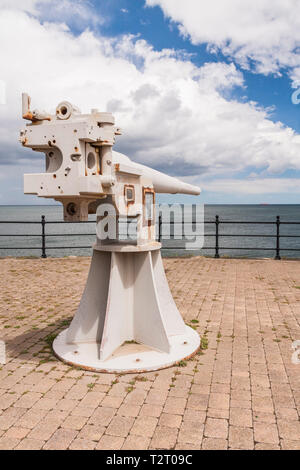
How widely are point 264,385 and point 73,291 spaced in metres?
4.50

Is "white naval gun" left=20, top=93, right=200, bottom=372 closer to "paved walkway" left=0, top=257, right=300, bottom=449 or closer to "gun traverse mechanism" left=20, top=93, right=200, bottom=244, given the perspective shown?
"gun traverse mechanism" left=20, top=93, right=200, bottom=244

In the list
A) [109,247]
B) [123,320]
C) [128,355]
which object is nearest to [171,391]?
[128,355]

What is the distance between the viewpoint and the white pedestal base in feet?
13.3

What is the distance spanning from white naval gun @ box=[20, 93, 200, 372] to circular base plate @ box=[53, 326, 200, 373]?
0.01 metres

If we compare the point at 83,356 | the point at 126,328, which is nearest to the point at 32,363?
the point at 83,356

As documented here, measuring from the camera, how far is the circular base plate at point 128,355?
3.84 m

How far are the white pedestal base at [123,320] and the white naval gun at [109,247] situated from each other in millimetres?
11

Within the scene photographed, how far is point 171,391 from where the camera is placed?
341 cm

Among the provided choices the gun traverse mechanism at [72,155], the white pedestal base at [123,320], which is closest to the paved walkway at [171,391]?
the white pedestal base at [123,320]

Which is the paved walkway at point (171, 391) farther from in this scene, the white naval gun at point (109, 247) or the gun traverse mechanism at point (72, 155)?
the gun traverse mechanism at point (72, 155)

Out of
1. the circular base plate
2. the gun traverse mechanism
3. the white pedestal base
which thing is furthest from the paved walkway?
the gun traverse mechanism

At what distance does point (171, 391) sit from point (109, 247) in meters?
1.59

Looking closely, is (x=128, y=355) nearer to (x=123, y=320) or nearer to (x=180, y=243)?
(x=123, y=320)

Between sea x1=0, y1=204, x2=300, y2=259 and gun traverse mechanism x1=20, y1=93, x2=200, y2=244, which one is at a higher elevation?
gun traverse mechanism x1=20, y1=93, x2=200, y2=244
